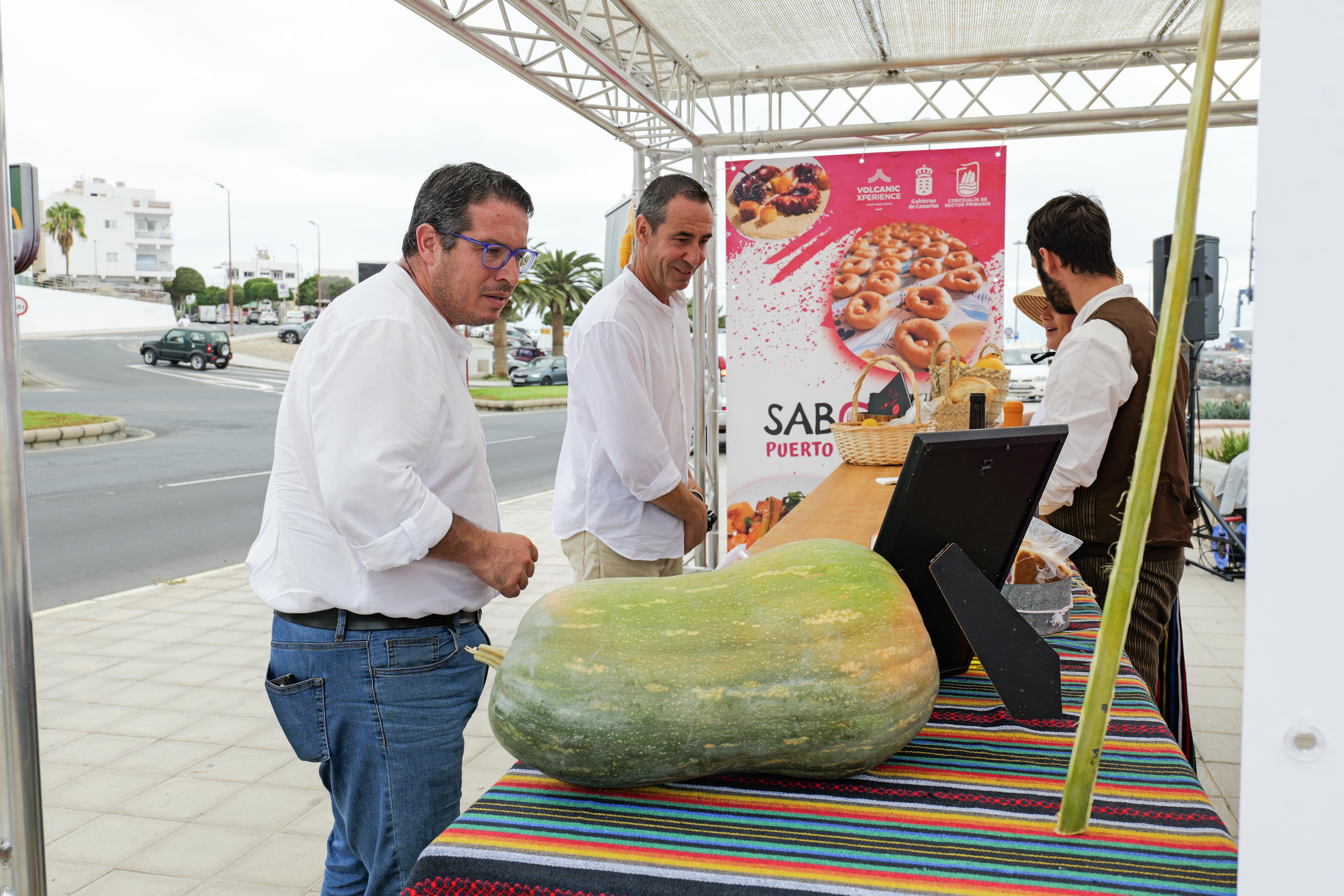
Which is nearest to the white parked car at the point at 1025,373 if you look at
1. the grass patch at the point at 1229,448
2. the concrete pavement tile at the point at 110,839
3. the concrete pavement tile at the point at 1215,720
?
the grass patch at the point at 1229,448

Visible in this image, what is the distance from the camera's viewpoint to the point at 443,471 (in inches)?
74.4

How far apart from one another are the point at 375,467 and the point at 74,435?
56.2ft

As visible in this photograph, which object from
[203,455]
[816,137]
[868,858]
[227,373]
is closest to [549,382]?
[227,373]

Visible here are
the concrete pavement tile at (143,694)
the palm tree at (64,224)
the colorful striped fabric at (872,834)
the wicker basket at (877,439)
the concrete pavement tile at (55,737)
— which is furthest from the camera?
the palm tree at (64,224)

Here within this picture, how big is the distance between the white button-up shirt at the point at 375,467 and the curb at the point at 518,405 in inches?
927

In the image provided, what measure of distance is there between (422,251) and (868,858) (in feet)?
5.11

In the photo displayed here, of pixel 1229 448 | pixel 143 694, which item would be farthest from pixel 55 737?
pixel 1229 448

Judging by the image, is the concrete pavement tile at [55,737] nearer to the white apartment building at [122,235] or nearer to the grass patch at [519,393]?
the grass patch at [519,393]

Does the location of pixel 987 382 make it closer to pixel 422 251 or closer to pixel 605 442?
pixel 605 442

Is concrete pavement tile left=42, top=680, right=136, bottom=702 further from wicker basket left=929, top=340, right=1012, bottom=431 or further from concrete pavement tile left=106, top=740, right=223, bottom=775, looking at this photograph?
wicker basket left=929, top=340, right=1012, bottom=431

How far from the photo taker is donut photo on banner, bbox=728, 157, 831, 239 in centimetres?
588

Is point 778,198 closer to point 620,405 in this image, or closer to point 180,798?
point 620,405

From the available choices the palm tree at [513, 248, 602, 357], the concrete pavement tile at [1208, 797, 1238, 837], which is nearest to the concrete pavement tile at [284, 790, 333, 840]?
the concrete pavement tile at [1208, 797, 1238, 837]

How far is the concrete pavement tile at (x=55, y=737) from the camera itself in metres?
3.86
